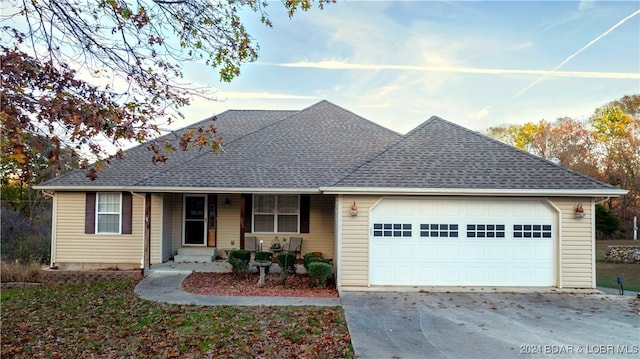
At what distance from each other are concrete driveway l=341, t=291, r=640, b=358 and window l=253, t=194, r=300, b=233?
465 centimetres

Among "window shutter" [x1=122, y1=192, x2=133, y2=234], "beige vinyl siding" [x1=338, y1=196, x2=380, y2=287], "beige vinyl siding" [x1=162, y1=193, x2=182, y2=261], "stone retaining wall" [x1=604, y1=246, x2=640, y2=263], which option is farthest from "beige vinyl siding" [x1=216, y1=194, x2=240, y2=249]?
"stone retaining wall" [x1=604, y1=246, x2=640, y2=263]

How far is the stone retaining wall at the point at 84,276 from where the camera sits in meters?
11.4

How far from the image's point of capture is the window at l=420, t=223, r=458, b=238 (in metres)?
9.98

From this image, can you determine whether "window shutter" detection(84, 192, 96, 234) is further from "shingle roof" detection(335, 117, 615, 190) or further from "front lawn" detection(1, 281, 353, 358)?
"shingle roof" detection(335, 117, 615, 190)

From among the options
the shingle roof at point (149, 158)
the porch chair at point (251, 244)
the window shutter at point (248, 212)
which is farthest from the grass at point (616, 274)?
the shingle roof at point (149, 158)

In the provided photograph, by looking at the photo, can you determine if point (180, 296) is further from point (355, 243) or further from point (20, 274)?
point (20, 274)

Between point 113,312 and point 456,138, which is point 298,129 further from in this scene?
point 113,312

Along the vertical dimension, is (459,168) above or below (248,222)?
above

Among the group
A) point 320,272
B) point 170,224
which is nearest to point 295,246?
point 320,272

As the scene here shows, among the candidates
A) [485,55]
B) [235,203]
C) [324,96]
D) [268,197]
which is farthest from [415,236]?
[324,96]

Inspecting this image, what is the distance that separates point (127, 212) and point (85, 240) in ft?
5.31

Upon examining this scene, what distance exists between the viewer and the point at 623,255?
18.7 meters

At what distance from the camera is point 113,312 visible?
315 inches

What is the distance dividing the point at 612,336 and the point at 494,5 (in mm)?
9956
